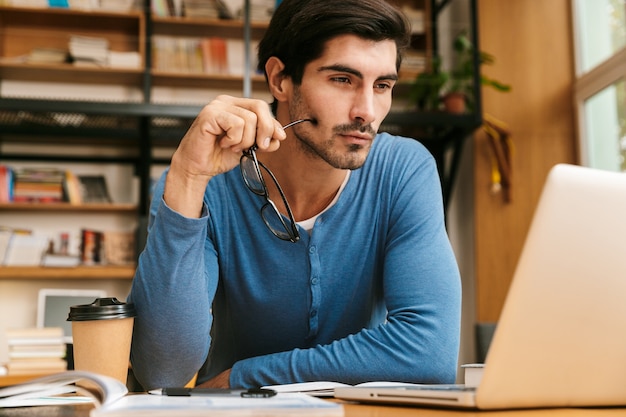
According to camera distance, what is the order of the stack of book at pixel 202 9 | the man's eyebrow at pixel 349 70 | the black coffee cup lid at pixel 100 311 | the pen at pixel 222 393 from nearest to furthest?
the pen at pixel 222 393 < the black coffee cup lid at pixel 100 311 < the man's eyebrow at pixel 349 70 < the stack of book at pixel 202 9

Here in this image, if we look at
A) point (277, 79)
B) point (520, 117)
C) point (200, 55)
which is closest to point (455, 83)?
point (520, 117)

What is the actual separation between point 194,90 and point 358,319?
2948mm

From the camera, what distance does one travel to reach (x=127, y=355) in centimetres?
95

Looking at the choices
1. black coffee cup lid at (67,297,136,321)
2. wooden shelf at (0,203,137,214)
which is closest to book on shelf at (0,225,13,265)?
wooden shelf at (0,203,137,214)

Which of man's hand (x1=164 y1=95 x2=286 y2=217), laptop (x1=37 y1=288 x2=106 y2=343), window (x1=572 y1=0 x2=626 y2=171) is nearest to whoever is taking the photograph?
man's hand (x1=164 y1=95 x2=286 y2=217)

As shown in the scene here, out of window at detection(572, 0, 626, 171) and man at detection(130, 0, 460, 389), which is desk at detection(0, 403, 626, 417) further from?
window at detection(572, 0, 626, 171)

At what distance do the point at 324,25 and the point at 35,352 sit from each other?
2523 mm

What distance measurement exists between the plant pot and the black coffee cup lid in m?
3.09

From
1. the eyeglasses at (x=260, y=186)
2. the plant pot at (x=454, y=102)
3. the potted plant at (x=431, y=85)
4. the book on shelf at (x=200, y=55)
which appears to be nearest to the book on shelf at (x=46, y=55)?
the book on shelf at (x=200, y=55)

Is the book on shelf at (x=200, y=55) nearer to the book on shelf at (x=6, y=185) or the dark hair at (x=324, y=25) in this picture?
the book on shelf at (x=6, y=185)

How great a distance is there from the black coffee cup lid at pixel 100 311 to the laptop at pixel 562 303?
448 millimetres

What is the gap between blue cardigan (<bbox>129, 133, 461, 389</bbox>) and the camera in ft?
3.53

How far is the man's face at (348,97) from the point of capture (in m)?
1.30

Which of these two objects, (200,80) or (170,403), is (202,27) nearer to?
(200,80)
